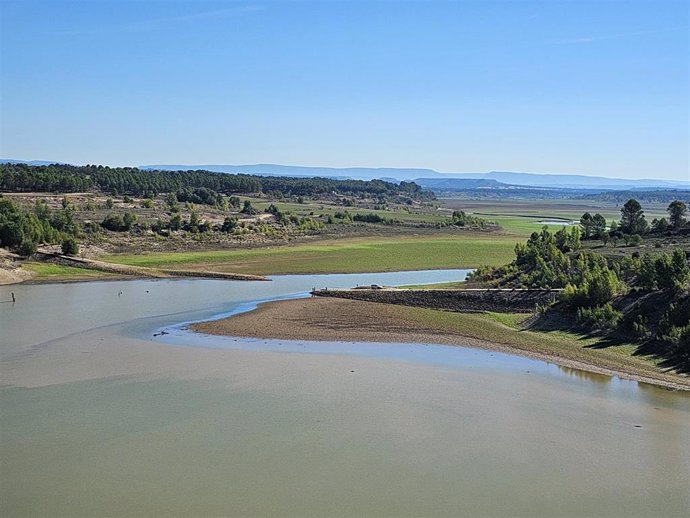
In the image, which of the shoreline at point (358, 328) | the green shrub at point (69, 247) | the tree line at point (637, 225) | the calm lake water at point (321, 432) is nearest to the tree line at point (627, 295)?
the shoreline at point (358, 328)

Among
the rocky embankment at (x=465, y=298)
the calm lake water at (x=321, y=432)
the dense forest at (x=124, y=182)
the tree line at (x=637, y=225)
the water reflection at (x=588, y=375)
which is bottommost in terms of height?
the water reflection at (x=588, y=375)

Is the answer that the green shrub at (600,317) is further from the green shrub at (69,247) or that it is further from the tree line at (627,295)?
the green shrub at (69,247)

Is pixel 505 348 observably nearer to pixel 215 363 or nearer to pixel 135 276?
pixel 215 363

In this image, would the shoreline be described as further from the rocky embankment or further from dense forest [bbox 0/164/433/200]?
dense forest [bbox 0/164/433/200]

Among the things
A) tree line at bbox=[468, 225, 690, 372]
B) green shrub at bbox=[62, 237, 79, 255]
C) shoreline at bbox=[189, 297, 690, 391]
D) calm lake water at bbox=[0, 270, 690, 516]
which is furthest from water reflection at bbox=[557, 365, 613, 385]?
green shrub at bbox=[62, 237, 79, 255]

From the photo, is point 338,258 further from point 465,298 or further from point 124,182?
point 124,182

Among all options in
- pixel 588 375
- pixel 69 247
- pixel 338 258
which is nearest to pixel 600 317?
pixel 588 375
